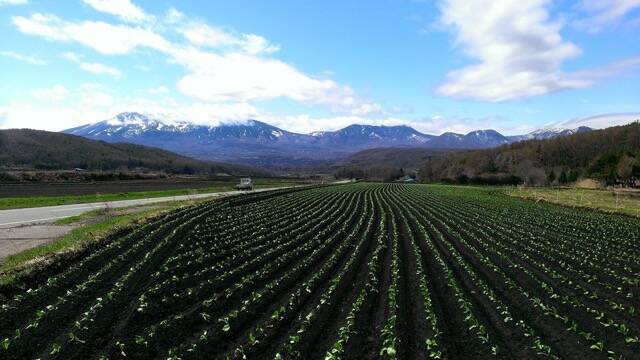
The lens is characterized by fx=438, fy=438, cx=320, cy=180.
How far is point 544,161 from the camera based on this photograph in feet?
513

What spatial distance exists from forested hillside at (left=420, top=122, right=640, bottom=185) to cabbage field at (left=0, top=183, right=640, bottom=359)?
8716 cm

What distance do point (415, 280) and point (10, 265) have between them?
14185 mm

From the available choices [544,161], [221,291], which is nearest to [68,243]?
[221,291]

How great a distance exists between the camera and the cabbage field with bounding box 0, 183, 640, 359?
33.1 feet

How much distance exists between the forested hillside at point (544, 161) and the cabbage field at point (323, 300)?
8716 cm

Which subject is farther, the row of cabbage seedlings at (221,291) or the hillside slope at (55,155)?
the hillside slope at (55,155)

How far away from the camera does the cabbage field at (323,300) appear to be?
10.1 m

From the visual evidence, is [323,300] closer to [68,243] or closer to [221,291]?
[221,291]

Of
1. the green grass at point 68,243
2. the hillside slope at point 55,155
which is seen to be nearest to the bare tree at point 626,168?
the green grass at point 68,243

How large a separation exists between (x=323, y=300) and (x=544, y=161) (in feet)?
540

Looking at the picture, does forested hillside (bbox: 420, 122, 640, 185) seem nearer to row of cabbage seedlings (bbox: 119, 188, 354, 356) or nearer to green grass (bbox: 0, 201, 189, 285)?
row of cabbage seedlings (bbox: 119, 188, 354, 356)

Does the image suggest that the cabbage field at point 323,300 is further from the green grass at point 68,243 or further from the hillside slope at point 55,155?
the hillside slope at point 55,155

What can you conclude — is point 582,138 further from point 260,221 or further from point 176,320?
point 176,320

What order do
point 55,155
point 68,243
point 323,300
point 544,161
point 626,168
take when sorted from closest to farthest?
point 323,300 → point 68,243 → point 626,168 → point 544,161 → point 55,155
